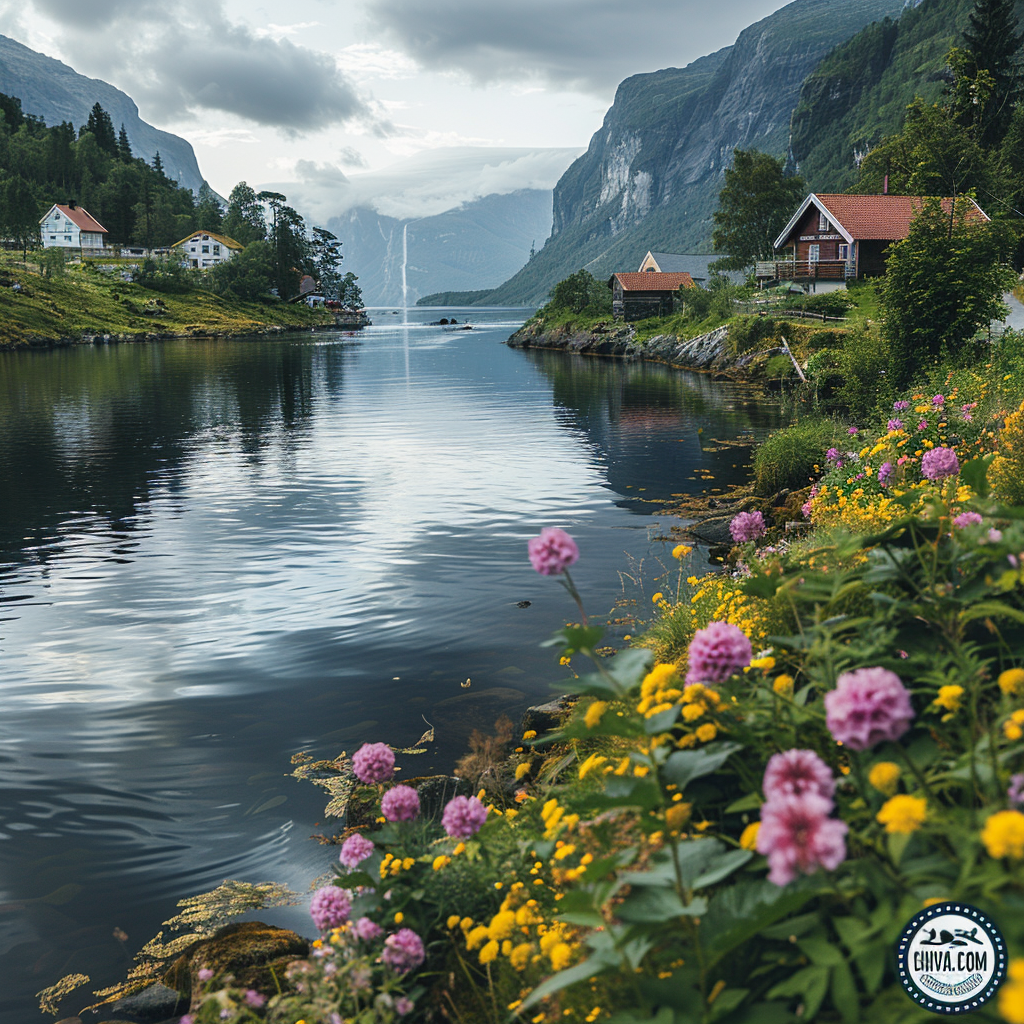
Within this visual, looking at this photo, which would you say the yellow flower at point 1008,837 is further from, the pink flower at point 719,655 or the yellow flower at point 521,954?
the yellow flower at point 521,954

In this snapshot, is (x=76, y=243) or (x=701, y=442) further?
(x=76, y=243)

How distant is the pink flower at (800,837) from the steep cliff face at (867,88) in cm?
17560

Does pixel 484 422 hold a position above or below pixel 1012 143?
below

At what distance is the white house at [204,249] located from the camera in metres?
160

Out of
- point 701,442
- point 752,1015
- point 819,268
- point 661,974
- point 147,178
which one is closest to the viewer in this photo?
point 752,1015

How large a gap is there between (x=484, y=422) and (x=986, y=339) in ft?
67.2

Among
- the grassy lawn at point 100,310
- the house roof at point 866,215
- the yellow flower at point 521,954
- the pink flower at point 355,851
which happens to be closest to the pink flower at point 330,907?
the pink flower at point 355,851

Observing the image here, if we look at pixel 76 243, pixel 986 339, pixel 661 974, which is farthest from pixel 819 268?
pixel 76 243

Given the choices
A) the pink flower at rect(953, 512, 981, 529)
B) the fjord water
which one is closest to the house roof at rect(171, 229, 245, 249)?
the fjord water

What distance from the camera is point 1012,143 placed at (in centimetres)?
6225

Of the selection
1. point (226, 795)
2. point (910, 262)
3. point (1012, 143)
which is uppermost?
point (1012, 143)

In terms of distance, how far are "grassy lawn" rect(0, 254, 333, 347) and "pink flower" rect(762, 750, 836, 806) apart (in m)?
93.0

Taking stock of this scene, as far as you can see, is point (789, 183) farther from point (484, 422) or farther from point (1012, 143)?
point (484, 422)

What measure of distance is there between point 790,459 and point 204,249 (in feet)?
544
